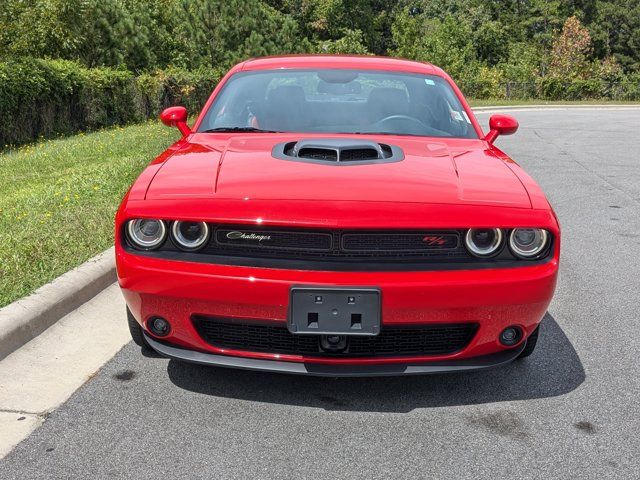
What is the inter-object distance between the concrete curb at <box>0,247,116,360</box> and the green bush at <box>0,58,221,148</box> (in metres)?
10.6

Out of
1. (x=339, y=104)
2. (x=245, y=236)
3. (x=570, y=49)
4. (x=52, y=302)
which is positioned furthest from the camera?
(x=570, y=49)

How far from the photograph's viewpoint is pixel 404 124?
469cm

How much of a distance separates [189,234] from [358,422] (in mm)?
1029

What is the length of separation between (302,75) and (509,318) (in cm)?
235

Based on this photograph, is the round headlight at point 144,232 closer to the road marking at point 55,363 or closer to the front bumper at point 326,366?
the front bumper at point 326,366

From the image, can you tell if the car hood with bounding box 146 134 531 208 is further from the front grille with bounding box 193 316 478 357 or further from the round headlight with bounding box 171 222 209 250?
the front grille with bounding box 193 316 478 357

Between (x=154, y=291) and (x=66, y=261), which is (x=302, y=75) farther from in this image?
(x=154, y=291)

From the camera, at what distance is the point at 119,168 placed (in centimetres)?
980

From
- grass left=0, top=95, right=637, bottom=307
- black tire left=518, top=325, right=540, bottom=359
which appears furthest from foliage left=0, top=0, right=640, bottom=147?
black tire left=518, top=325, right=540, bottom=359

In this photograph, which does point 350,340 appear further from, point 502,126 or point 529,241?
point 502,126

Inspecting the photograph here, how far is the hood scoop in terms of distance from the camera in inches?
148

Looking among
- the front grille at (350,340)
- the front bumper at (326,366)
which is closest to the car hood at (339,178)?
the front grille at (350,340)

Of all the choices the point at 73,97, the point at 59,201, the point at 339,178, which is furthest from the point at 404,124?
the point at 73,97

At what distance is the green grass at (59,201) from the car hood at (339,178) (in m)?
1.39
